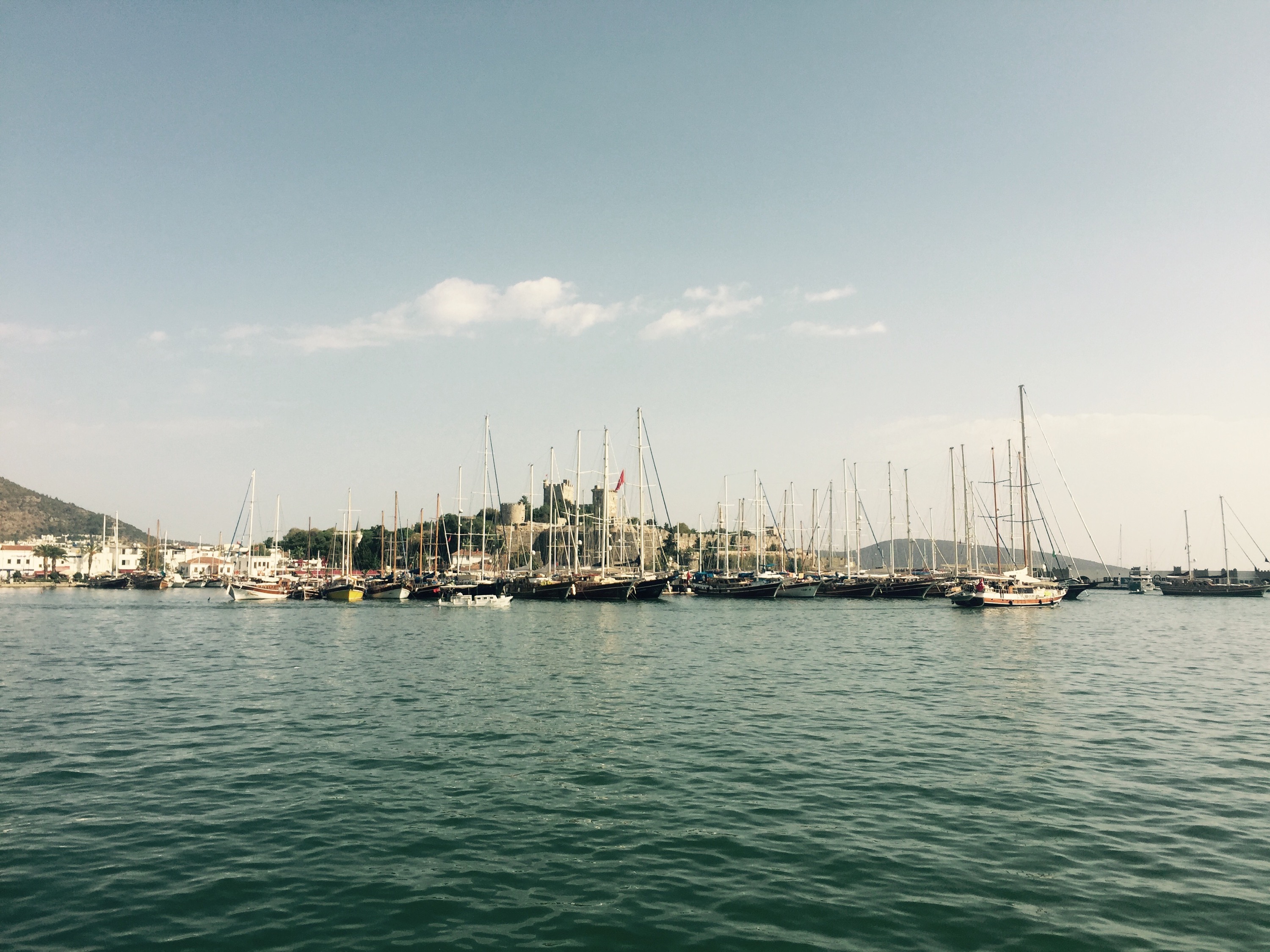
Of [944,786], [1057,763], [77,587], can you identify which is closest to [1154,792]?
[1057,763]

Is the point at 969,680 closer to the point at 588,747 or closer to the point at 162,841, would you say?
the point at 588,747

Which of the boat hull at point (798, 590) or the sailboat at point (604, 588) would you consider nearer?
the sailboat at point (604, 588)

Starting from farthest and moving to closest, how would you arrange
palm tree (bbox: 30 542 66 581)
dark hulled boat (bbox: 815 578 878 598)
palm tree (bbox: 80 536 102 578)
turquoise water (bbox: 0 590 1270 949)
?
palm tree (bbox: 30 542 66 581) < palm tree (bbox: 80 536 102 578) < dark hulled boat (bbox: 815 578 878 598) < turquoise water (bbox: 0 590 1270 949)

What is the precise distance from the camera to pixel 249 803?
13.6m

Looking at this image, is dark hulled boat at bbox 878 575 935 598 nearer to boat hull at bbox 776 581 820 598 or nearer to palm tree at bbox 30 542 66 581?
boat hull at bbox 776 581 820 598

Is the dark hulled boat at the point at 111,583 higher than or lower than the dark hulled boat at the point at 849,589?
higher

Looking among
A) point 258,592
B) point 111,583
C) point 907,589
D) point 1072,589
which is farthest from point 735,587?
point 111,583

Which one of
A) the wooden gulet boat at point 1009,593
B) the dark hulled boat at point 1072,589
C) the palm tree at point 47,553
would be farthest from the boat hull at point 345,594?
the palm tree at point 47,553

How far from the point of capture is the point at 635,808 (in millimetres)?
13422

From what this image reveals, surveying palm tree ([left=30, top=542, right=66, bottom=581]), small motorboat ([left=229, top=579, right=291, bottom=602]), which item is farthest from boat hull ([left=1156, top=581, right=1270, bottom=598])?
palm tree ([left=30, top=542, right=66, bottom=581])

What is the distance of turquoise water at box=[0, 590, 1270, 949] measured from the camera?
9.14m

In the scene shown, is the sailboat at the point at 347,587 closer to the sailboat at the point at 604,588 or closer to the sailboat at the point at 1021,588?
the sailboat at the point at 604,588

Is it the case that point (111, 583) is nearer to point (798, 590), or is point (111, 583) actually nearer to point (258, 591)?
point (258, 591)

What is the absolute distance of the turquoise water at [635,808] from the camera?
30.0ft
